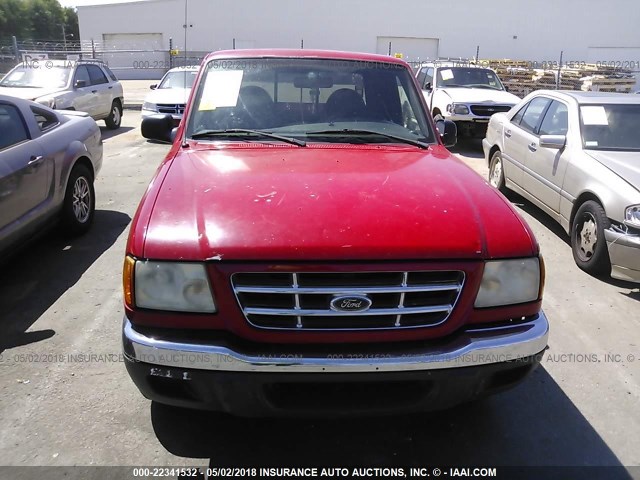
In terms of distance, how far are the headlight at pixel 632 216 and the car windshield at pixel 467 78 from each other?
858 centimetres

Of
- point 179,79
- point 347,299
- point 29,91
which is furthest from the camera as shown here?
point 179,79

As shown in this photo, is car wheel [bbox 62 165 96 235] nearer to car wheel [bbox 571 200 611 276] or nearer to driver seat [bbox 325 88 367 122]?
driver seat [bbox 325 88 367 122]

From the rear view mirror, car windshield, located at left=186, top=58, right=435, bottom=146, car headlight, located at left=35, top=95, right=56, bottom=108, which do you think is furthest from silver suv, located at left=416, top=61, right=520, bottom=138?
car headlight, located at left=35, top=95, right=56, bottom=108

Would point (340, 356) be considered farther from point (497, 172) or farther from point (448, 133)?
point (497, 172)

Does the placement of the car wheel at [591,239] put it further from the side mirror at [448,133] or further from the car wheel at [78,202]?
the car wheel at [78,202]

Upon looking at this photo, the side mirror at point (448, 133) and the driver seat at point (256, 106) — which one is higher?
the driver seat at point (256, 106)

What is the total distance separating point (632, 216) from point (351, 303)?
3385 mm

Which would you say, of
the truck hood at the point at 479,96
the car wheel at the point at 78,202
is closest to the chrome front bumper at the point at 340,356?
the car wheel at the point at 78,202

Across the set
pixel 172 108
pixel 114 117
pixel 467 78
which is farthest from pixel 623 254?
pixel 114 117

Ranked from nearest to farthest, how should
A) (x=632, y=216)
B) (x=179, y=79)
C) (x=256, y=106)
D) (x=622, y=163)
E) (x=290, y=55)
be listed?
(x=256, y=106)
(x=290, y=55)
(x=632, y=216)
(x=622, y=163)
(x=179, y=79)

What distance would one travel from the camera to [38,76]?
11758 mm

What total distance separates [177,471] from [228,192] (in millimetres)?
1318

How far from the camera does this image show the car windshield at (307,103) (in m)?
3.34

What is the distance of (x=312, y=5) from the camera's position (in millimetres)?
42469
